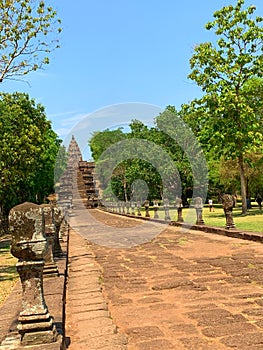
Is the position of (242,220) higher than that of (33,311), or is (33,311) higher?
(33,311)

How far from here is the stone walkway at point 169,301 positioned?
4.27 metres

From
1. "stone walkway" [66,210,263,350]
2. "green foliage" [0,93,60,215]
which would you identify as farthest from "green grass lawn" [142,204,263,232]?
"green foliage" [0,93,60,215]

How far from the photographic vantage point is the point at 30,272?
3.69 m

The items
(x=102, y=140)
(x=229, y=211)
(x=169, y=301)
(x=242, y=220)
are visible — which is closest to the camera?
(x=169, y=301)

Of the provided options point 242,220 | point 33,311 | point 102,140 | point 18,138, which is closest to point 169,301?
point 33,311

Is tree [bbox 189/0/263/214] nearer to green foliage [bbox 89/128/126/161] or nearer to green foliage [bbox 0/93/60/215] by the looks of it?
green foliage [bbox 0/93/60/215]

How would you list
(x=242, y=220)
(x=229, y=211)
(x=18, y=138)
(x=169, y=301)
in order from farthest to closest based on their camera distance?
(x=242, y=220) → (x=18, y=138) → (x=229, y=211) → (x=169, y=301)

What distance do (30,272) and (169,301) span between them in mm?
2610

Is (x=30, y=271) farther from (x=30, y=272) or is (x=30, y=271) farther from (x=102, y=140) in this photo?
(x=102, y=140)

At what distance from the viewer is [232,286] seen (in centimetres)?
636

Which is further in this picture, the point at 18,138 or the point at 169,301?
the point at 18,138

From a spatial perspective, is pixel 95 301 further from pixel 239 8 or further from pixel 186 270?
pixel 239 8

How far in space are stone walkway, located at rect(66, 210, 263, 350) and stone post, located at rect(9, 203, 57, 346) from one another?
0.65m

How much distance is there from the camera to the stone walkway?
427 centimetres
